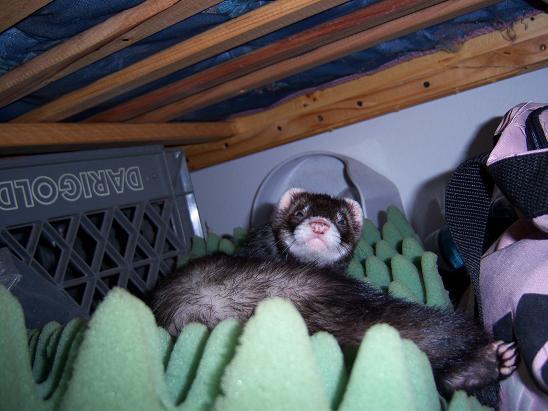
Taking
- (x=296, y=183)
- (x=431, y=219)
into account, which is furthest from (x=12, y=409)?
(x=296, y=183)

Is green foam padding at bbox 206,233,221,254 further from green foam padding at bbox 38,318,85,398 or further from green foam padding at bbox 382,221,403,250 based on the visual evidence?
green foam padding at bbox 38,318,85,398

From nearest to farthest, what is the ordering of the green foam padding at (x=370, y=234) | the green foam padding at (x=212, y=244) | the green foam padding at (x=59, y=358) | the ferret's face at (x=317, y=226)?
the green foam padding at (x=59, y=358) < the ferret's face at (x=317, y=226) < the green foam padding at (x=370, y=234) < the green foam padding at (x=212, y=244)

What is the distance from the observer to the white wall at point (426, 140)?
1678mm

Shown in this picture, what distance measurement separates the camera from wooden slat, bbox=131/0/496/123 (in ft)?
3.88

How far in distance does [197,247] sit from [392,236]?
727 mm

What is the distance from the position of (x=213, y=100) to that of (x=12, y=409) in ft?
3.91

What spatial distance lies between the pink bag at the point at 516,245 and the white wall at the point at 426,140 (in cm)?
72

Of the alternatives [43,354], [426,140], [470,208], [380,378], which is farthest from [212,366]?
[426,140]

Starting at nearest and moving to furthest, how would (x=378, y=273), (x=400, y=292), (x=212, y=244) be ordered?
(x=400, y=292), (x=378, y=273), (x=212, y=244)

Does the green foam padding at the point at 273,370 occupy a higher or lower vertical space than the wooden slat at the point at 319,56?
lower

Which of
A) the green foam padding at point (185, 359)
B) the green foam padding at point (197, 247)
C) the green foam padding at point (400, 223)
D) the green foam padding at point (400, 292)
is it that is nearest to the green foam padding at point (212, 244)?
the green foam padding at point (197, 247)

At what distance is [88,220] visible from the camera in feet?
5.11

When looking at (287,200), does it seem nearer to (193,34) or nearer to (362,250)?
(362,250)

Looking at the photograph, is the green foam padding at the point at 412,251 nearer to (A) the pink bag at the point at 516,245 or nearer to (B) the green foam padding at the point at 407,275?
(B) the green foam padding at the point at 407,275
